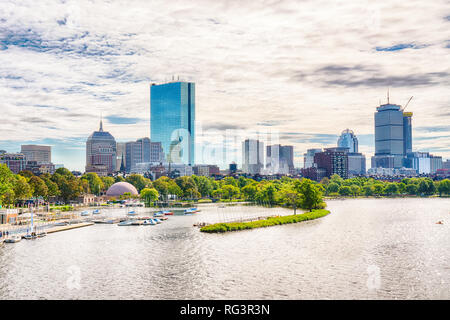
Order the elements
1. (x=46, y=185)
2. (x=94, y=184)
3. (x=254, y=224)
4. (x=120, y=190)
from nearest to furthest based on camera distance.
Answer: (x=254, y=224) < (x=46, y=185) < (x=120, y=190) < (x=94, y=184)

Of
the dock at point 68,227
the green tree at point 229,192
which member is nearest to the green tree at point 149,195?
the green tree at point 229,192

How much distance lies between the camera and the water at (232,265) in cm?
3816

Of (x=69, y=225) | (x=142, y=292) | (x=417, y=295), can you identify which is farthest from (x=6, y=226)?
(x=417, y=295)

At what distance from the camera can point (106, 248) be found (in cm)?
5919

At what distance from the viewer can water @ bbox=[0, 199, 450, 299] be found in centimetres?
3816

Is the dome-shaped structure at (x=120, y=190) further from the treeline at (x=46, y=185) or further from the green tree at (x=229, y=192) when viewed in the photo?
the green tree at (x=229, y=192)

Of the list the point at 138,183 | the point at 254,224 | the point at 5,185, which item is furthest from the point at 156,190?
the point at 254,224

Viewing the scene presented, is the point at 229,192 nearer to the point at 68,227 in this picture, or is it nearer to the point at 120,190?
the point at 120,190

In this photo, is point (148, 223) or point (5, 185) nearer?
point (5, 185)

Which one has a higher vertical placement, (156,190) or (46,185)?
(46,185)

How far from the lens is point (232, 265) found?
156 feet

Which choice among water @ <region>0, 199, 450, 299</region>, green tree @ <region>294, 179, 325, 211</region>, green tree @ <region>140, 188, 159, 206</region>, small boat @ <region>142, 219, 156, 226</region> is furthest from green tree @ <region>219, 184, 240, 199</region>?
water @ <region>0, 199, 450, 299</region>

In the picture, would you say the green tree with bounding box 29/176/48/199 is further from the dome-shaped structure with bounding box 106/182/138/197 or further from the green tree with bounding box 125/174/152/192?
the green tree with bounding box 125/174/152/192
